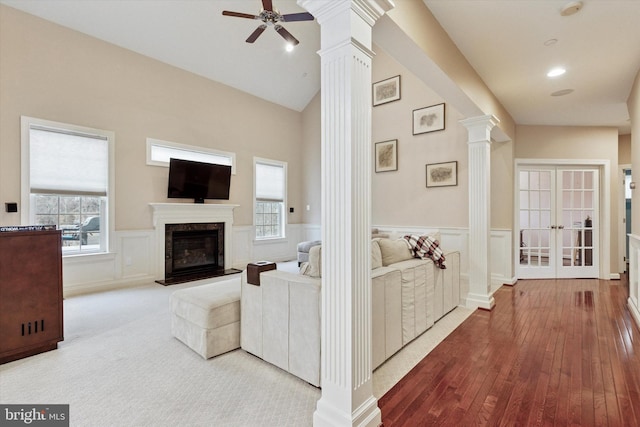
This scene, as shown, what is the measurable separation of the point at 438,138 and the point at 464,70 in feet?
6.33

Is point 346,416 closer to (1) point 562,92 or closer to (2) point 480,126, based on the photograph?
(2) point 480,126

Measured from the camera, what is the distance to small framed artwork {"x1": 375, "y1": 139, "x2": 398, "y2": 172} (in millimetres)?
5371

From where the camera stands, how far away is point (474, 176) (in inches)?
152

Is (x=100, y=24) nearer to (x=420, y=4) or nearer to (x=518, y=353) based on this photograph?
(x=420, y=4)

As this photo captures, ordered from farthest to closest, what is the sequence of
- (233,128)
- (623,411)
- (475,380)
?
(233,128), (475,380), (623,411)

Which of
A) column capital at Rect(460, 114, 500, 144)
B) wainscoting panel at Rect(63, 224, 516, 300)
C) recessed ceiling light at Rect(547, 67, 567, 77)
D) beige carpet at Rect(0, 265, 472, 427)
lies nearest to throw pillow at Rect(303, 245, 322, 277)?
beige carpet at Rect(0, 265, 472, 427)

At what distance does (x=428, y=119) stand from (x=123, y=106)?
478cm

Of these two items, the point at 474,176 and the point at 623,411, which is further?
the point at 474,176

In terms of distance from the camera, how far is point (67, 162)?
4195 mm

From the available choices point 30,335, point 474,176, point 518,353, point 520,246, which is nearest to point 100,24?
point 30,335

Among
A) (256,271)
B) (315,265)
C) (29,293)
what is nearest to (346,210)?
(315,265)

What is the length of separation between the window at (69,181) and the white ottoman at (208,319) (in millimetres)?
2760

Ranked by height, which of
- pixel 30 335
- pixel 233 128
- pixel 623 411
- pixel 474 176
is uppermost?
pixel 233 128

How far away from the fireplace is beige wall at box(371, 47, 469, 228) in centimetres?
303
